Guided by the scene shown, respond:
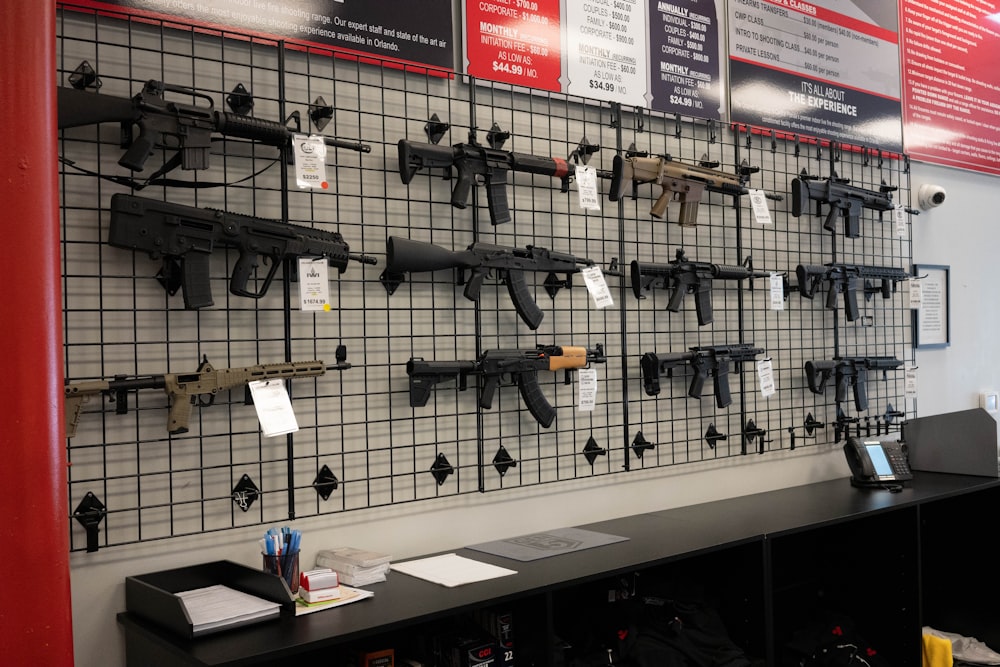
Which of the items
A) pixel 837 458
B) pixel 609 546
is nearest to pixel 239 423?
pixel 609 546

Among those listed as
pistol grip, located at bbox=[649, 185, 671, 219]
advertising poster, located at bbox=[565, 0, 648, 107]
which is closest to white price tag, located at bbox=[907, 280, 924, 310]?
pistol grip, located at bbox=[649, 185, 671, 219]

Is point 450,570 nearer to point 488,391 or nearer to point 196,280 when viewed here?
point 488,391

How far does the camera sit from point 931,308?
13.9ft

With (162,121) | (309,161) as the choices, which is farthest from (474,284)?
(162,121)

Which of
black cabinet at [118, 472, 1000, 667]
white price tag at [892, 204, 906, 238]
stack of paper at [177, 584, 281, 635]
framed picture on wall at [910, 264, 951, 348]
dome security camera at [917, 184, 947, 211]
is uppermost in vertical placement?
dome security camera at [917, 184, 947, 211]

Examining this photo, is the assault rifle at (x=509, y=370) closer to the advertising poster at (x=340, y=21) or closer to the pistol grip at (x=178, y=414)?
the pistol grip at (x=178, y=414)

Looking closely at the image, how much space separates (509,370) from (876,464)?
1807 mm

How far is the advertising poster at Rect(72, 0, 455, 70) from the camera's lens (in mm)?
2225

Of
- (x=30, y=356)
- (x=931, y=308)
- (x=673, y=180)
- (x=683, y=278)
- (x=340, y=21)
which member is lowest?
(x=30, y=356)

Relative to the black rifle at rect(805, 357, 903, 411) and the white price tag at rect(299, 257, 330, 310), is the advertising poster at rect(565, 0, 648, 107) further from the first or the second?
the black rifle at rect(805, 357, 903, 411)

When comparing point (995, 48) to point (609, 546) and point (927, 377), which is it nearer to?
point (927, 377)

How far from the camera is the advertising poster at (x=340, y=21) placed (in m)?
2.22

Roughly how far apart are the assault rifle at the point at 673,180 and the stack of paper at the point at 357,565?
1.49 meters

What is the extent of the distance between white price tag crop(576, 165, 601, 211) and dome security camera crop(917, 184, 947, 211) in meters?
2.20
